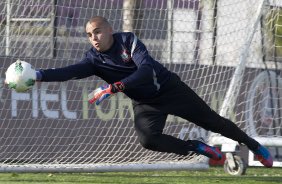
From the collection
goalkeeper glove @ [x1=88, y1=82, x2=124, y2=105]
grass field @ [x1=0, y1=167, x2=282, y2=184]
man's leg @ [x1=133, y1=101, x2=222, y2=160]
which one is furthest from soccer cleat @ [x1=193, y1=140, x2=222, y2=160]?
goalkeeper glove @ [x1=88, y1=82, x2=124, y2=105]

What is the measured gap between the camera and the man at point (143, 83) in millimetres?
7324

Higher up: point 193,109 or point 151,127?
point 193,109

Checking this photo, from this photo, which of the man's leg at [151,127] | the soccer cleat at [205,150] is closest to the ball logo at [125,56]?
the man's leg at [151,127]

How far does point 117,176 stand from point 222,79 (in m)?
2.17

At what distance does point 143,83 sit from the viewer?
23.8 ft

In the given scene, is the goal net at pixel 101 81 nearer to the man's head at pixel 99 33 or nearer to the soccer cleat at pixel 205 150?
the soccer cleat at pixel 205 150

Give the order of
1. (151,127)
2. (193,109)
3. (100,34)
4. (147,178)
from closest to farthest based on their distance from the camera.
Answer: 1. (100,34)
2. (151,127)
3. (193,109)
4. (147,178)

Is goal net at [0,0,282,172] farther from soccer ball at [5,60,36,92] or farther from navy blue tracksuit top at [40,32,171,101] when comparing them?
soccer ball at [5,60,36,92]

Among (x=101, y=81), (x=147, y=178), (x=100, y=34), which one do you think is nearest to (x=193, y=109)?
(x=100, y=34)

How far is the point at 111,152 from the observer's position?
1059 centimetres

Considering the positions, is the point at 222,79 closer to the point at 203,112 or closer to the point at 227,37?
the point at 227,37

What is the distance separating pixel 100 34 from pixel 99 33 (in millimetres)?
12

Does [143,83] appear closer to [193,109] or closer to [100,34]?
[100,34]

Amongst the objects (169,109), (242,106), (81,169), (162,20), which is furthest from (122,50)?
(242,106)
